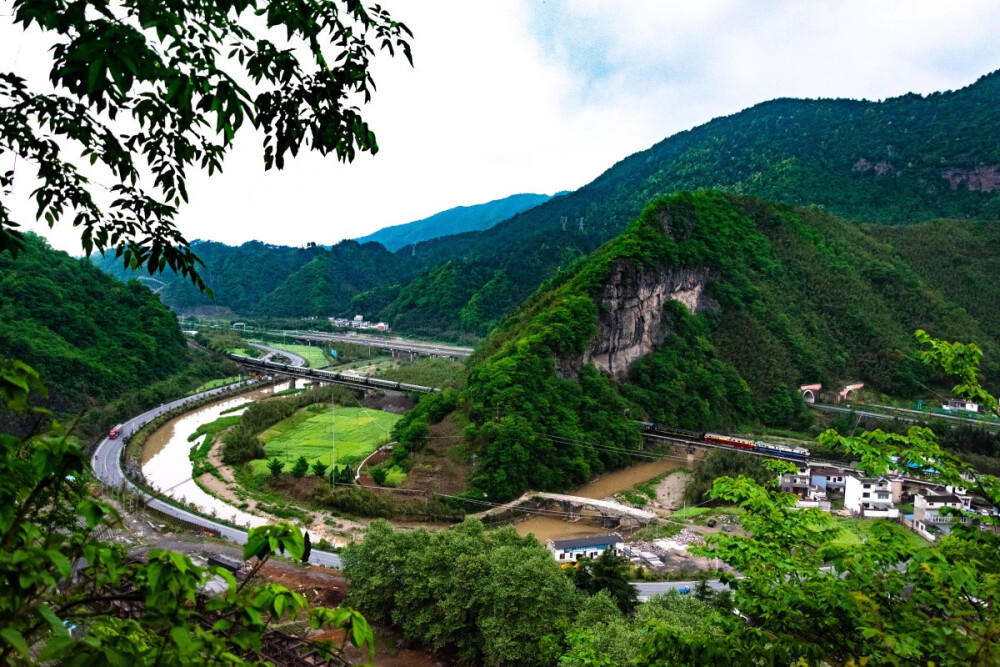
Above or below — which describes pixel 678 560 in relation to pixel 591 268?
below

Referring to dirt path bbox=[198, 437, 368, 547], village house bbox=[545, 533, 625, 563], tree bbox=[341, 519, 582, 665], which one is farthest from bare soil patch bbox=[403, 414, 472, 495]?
tree bbox=[341, 519, 582, 665]

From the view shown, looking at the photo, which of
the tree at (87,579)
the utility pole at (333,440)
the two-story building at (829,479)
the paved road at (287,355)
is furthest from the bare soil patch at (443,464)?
the paved road at (287,355)

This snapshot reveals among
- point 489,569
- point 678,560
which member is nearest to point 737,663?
point 489,569

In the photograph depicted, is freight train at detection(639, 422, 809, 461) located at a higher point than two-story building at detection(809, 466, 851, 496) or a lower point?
higher

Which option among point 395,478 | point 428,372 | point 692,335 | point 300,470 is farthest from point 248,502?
point 692,335

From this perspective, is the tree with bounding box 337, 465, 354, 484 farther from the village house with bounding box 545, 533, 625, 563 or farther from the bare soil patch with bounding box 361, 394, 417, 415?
the bare soil patch with bounding box 361, 394, 417, 415

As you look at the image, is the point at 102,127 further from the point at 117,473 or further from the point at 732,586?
the point at 117,473

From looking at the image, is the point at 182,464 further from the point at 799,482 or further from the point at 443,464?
the point at 799,482

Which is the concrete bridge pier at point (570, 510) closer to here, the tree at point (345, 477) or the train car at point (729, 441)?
the tree at point (345, 477)

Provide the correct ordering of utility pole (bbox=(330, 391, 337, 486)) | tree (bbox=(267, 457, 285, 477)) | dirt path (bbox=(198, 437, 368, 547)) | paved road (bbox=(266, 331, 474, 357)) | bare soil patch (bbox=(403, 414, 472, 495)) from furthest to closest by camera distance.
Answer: paved road (bbox=(266, 331, 474, 357))
tree (bbox=(267, 457, 285, 477))
utility pole (bbox=(330, 391, 337, 486))
bare soil patch (bbox=(403, 414, 472, 495))
dirt path (bbox=(198, 437, 368, 547))
